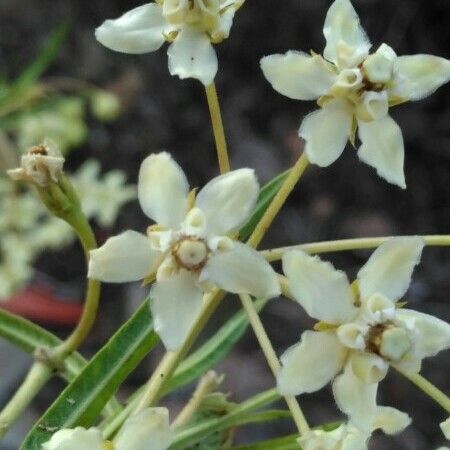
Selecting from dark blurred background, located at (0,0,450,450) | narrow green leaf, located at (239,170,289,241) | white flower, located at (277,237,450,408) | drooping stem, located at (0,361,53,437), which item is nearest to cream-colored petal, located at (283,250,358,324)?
white flower, located at (277,237,450,408)

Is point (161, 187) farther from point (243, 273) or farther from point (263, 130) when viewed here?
point (263, 130)

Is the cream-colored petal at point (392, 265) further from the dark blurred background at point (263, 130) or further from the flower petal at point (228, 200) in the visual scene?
the dark blurred background at point (263, 130)

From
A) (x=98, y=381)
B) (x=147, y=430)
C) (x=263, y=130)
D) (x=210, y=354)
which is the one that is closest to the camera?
(x=147, y=430)

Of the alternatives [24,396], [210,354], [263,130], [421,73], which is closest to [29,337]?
[24,396]

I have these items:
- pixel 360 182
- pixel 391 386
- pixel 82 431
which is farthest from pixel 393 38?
pixel 82 431

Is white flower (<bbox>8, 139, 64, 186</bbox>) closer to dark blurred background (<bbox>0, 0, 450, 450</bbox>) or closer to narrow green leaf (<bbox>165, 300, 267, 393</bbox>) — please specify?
narrow green leaf (<bbox>165, 300, 267, 393</bbox>)

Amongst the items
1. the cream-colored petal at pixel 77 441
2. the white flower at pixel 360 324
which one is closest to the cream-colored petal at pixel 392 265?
the white flower at pixel 360 324

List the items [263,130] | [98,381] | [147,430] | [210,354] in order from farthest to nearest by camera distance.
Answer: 1. [263,130]
2. [210,354]
3. [98,381]
4. [147,430]

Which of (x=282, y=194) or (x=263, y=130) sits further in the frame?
(x=263, y=130)
